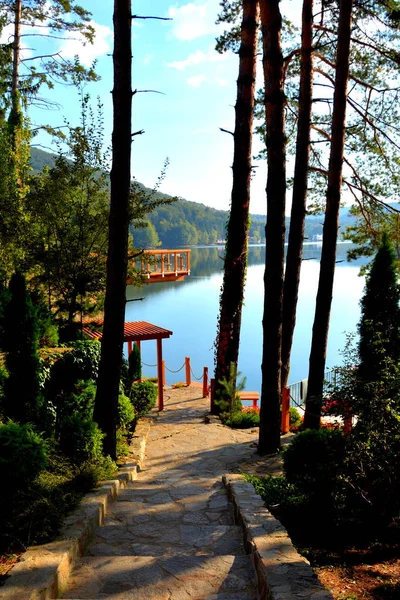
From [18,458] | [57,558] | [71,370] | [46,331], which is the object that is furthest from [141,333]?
[57,558]

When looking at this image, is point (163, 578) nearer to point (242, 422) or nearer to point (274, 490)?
point (274, 490)

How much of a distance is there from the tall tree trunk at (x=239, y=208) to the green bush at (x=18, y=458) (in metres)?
6.76

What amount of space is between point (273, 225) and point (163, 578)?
540 cm

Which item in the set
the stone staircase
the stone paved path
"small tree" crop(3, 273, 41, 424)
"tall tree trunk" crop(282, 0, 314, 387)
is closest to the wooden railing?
"tall tree trunk" crop(282, 0, 314, 387)

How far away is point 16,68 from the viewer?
15961 mm

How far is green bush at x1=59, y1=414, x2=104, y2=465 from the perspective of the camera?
217 inches

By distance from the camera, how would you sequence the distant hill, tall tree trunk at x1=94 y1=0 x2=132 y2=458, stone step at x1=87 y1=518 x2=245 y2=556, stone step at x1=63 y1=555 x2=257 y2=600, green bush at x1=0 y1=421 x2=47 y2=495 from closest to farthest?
stone step at x1=63 y1=555 x2=257 y2=600, green bush at x1=0 y1=421 x2=47 y2=495, stone step at x1=87 y1=518 x2=245 y2=556, tall tree trunk at x1=94 y1=0 x2=132 y2=458, the distant hill

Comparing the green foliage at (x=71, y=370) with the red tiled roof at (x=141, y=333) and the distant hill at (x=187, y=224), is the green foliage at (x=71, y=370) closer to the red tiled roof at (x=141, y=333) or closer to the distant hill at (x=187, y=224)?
the red tiled roof at (x=141, y=333)

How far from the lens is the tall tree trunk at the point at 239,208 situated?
9.69 metres

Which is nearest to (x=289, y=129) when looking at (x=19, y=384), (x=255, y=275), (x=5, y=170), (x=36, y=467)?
(x=5, y=170)

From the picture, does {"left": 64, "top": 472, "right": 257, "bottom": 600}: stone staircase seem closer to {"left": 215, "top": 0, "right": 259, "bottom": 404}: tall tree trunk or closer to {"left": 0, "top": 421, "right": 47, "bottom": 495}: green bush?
{"left": 0, "top": 421, "right": 47, "bottom": 495}: green bush

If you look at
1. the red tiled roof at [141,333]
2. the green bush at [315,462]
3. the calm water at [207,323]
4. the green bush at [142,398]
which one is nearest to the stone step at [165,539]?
the green bush at [315,462]

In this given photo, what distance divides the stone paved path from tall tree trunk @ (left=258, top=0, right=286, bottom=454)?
780 mm

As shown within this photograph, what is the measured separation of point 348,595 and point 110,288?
4297 mm
